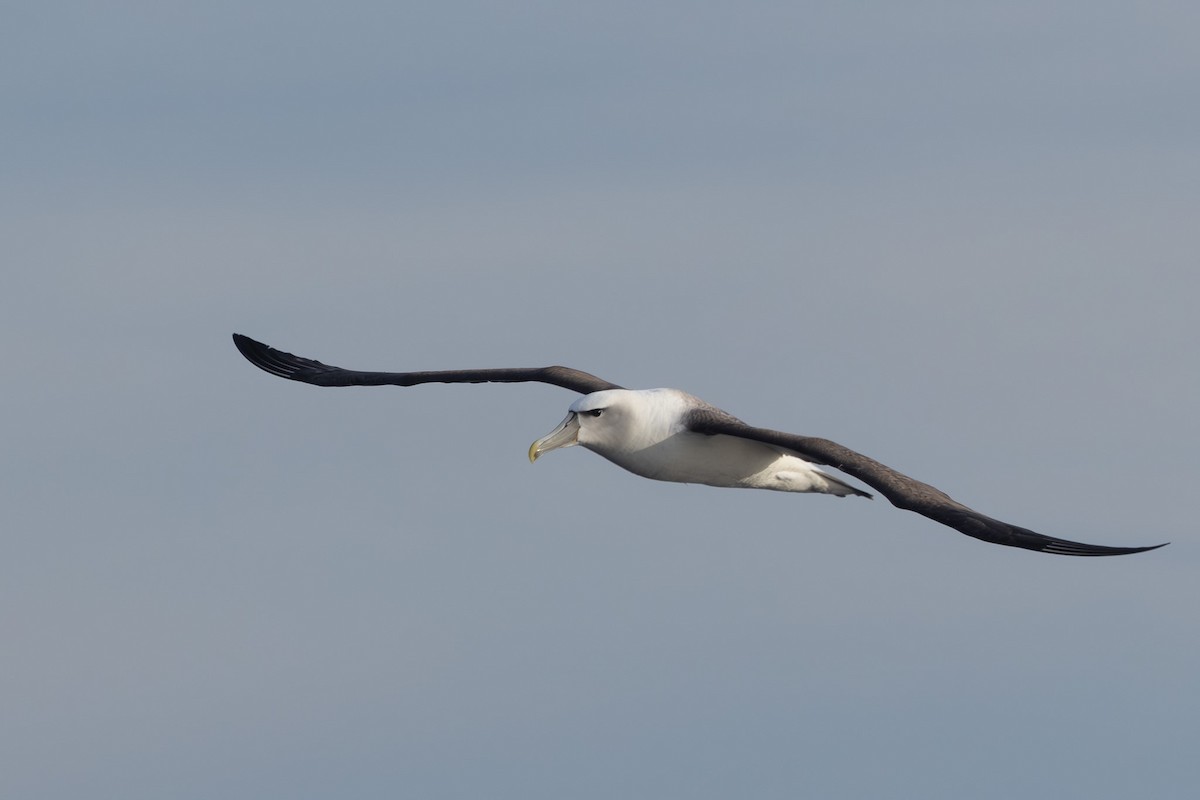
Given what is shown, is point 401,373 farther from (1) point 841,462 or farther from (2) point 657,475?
(1) point 841,462

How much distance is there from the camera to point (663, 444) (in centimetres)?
1855

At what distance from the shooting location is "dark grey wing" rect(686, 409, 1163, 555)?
15148 mm

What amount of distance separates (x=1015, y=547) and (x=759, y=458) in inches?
157

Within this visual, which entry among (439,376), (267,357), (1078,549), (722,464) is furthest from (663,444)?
(267,357)

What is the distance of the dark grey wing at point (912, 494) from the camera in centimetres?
1515

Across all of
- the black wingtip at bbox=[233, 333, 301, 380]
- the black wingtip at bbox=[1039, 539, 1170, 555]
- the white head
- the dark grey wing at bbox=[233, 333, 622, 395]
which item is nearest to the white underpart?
the white head

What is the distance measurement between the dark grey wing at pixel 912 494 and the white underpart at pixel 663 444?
1.30 ft

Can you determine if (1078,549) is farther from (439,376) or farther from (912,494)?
(439,376)

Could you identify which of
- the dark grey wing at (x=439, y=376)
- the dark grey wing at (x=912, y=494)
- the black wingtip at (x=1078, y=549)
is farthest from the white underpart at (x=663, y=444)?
the black wingtip at (x=1078, y=549)

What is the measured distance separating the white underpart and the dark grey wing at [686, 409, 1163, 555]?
40 cm

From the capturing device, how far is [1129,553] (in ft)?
45.8

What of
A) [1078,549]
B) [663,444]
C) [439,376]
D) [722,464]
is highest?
[439,376]

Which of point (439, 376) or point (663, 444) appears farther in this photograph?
point (439, 376)

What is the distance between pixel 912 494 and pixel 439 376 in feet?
24.3
